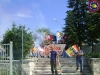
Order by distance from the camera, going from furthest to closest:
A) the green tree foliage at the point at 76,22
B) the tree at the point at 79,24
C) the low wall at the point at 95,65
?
the green tree foliage at the point at 76,22
the tree at the point at 79,24
the low wall at the point at 95,65

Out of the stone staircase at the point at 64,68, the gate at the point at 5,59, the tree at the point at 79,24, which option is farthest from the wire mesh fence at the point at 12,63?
the tree at the point at 79,24

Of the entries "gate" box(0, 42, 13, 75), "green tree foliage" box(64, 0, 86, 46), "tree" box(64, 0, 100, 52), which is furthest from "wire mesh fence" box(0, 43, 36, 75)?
"green tree foliage" box(64, 0, 86, 46)

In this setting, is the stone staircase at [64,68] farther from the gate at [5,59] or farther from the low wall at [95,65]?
the gate at [5,59]

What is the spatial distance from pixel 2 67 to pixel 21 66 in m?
2.97

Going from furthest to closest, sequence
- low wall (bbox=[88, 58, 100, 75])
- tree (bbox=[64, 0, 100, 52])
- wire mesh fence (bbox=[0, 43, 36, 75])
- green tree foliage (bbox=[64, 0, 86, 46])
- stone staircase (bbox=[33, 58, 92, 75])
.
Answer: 1. green tree foliage (bbox=[64, 0, 86, 46])
2. tree (bbox=[64, 0, 100, 52])
3. stone staircase (bbox=[33, 58, 92, 75])
4. low wall (bbox=[88, 58, 100, 75])
5. wire mesh fence (bbox=[0, 43, 36, 75])

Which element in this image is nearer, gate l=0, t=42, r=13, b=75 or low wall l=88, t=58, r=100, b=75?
gate l=0, t=42, r=13, b=75

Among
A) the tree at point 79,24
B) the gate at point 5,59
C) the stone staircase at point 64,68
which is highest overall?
the tree at point 79,24

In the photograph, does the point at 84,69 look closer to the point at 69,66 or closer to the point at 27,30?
the point at 69,66

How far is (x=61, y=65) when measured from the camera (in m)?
16.4

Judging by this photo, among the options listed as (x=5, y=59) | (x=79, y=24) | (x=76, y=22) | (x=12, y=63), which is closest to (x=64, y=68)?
(x=12, y=63)

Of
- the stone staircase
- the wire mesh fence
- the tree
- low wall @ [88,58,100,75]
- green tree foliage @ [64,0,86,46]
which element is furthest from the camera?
green tree foliage @ [64,0,86,46]

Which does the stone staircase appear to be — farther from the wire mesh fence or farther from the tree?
the tree

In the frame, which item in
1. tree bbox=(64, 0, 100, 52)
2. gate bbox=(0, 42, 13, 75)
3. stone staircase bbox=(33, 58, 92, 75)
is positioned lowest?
stone staircase bbox=(33, 58, 92, 75)

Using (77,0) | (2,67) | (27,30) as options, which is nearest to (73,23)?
(77,0)
